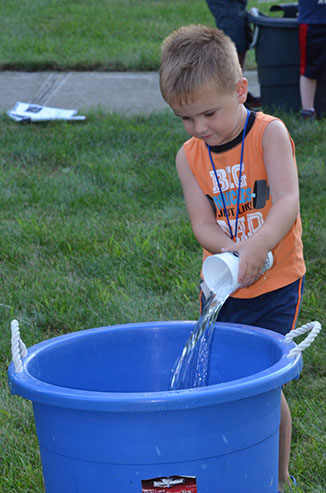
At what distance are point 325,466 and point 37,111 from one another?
3.85m

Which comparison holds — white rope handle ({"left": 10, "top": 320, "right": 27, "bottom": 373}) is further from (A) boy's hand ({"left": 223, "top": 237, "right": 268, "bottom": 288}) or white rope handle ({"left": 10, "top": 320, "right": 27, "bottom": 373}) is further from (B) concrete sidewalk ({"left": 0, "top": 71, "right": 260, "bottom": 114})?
(B) concrete sidewalk ({"left": 0, "top": 71, "right": 260, "bottom": 114})

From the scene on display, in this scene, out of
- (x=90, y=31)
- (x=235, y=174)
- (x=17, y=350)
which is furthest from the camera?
(x=90, y=31)

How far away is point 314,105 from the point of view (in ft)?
16.8

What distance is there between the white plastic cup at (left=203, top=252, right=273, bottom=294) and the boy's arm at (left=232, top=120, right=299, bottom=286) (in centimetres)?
2

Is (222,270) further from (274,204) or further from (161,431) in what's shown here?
(161,431)

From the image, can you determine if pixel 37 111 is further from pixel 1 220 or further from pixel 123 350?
pixel 123 350

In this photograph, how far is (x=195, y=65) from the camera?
1.74 metres

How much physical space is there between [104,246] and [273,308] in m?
1.38

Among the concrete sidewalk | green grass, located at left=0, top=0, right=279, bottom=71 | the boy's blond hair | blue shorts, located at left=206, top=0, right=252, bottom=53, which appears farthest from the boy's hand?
green grass, located at left=0, top=0, right=279, bottom=71

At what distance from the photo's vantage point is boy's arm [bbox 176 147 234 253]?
6.28ft

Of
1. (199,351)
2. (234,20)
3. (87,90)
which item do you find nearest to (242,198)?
(199,351)

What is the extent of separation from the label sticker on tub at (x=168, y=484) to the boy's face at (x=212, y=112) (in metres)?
0.82

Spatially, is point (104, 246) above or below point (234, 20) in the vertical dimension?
below

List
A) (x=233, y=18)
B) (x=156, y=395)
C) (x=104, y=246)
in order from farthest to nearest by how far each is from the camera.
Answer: (x=233, y=18), (x=104, y=246), (x=156, y=395)
